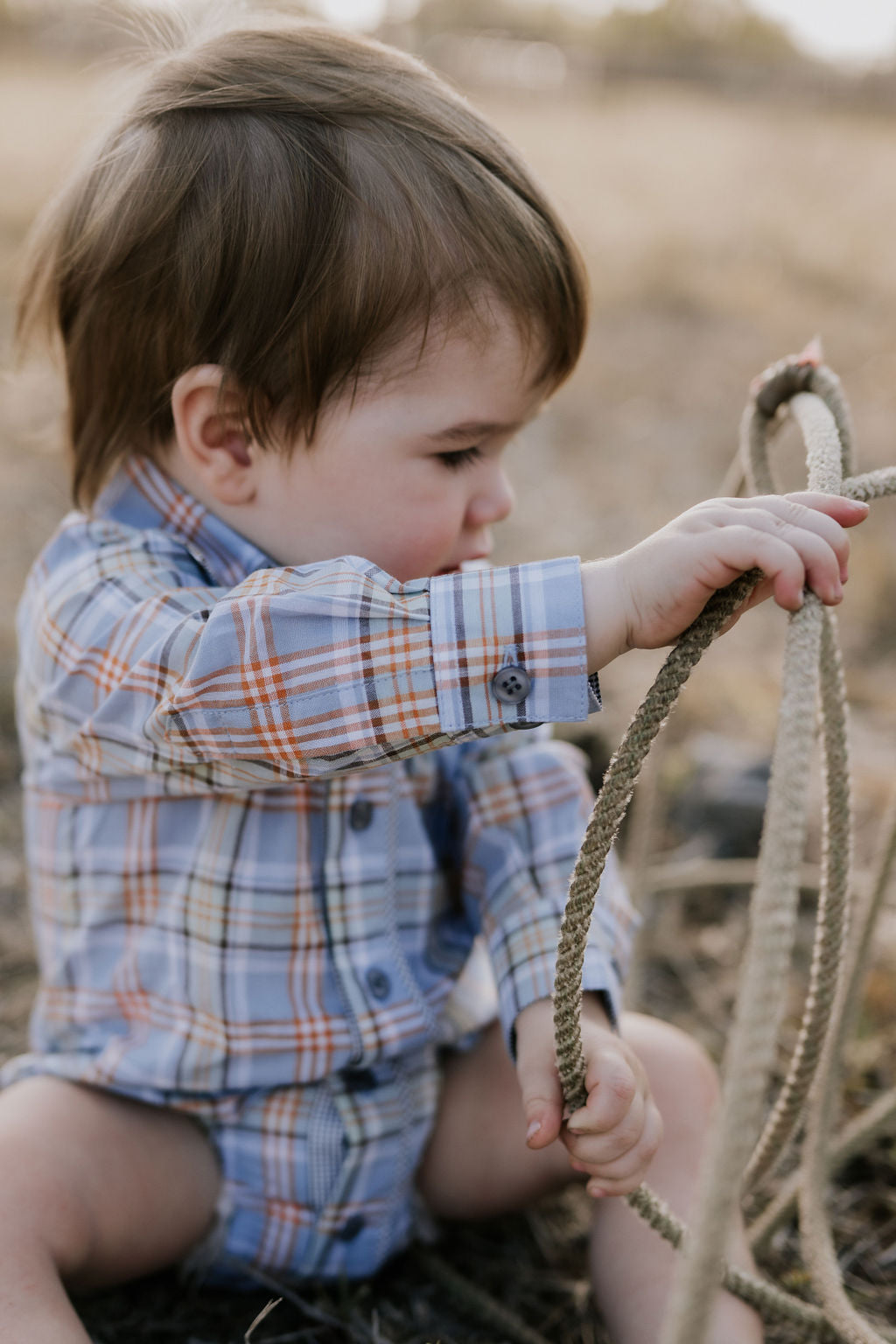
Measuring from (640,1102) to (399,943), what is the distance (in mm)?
307

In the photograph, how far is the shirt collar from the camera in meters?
Result: 1.08

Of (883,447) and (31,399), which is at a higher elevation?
(31,399)

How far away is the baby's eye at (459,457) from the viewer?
3.38 feet

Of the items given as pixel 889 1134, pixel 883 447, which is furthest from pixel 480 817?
pixel 883 447

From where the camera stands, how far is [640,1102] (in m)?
0.92

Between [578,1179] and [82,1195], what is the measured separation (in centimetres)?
48

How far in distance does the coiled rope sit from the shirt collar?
0.44 m

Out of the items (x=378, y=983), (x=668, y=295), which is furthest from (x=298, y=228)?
(x=668, y=295)

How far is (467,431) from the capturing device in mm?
1022

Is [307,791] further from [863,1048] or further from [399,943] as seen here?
[863,1048]

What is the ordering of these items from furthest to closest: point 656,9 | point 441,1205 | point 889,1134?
point 656,9 → point 889,1134 → point 441,1205

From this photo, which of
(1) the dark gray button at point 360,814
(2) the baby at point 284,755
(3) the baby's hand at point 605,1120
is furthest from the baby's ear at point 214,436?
(3) the baby's hand at point 605,1120

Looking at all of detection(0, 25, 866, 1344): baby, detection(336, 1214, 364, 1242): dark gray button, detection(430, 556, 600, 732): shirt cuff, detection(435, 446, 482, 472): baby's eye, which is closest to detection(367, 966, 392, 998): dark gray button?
detection(0, 25, 866, 1344): baby

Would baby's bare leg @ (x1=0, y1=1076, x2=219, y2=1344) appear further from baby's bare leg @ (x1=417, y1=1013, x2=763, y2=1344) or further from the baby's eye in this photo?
the baby's eye
